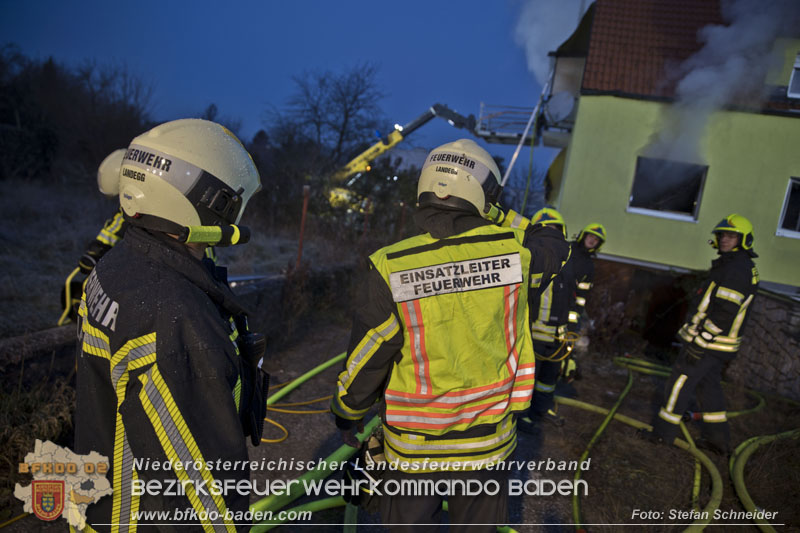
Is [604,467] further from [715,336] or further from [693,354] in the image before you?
[715,336]

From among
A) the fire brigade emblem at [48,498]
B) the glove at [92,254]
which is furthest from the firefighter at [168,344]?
the glove at [92,254]

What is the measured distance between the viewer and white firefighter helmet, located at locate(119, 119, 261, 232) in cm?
138

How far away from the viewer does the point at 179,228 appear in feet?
4.57

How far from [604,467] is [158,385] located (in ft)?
13.5

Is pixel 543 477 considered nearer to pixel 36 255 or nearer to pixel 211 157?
pixel 211 157

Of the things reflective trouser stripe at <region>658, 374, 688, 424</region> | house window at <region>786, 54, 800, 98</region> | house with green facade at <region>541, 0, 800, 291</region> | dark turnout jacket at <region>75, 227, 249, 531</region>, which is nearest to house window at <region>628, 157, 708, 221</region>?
house with green facade at <region>541, 0, 800, 291</region>

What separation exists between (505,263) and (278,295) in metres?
4.49

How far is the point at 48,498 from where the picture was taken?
Result: 1.51m

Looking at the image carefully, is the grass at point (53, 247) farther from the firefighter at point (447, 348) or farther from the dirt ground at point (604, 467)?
the firefighter at point (447, 348)

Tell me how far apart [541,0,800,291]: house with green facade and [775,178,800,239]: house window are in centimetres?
2

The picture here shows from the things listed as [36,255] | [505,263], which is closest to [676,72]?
[505,263]

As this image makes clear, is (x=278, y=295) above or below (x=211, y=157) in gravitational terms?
below

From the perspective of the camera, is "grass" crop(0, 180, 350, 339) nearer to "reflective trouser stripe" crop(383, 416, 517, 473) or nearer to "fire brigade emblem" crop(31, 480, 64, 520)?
"fire brigade emblem" crop(31, 480, 64, 520)

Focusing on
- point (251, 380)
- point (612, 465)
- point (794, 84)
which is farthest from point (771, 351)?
point (251, 380)
